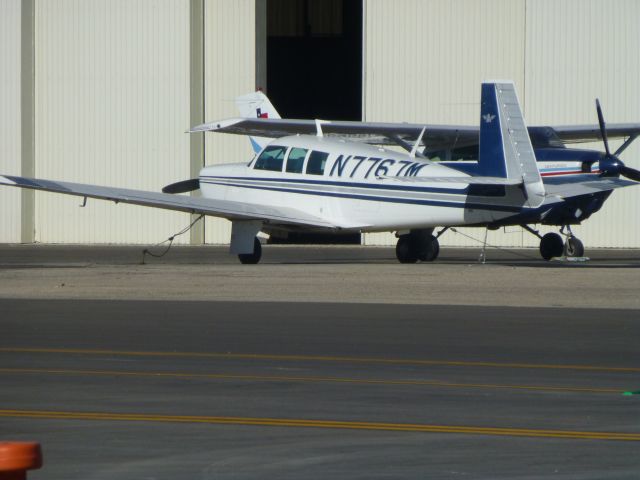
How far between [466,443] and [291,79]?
41.4 meters

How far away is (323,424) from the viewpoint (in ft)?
23.6

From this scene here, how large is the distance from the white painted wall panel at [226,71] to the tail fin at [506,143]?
13.9 metres

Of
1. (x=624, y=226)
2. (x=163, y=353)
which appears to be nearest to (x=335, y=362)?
(x=163, y=353)

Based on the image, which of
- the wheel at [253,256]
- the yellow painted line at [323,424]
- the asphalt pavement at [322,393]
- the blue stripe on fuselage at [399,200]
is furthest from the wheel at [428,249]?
the yellow painted line at [323,424]

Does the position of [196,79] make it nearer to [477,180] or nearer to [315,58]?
[315,58]

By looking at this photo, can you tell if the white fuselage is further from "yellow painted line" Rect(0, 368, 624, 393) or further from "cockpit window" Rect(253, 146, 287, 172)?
"yellow painted line" Rect(0, 368, 624, 393)

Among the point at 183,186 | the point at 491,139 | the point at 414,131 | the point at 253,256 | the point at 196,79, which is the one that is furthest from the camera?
the point at 196,79

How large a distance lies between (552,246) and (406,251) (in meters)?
2.95

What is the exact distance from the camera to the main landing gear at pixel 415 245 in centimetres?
2319

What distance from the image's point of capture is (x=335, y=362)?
9.79m

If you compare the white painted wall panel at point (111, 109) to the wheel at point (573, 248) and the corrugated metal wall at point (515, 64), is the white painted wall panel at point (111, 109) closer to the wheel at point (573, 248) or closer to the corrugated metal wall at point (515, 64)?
the corrugated metal wall at point (515, 64)

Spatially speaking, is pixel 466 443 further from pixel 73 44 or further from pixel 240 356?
pixel 73 44

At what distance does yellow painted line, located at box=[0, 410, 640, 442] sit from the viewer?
272 inches

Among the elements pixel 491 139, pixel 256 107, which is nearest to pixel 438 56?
pixel 256 107
